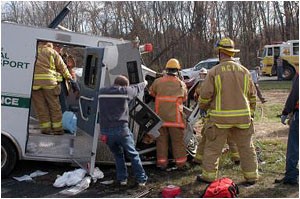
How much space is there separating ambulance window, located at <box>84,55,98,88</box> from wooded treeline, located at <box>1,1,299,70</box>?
61.5 ft

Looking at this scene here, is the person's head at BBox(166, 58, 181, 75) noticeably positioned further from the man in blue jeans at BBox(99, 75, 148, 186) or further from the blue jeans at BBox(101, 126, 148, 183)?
the blue jeans at BBox(101, 126, 148, 183)

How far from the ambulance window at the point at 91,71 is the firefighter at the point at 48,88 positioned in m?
0.56

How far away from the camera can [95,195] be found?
18.0 feet

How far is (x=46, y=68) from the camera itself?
656 cm

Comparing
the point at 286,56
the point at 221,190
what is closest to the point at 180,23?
the point at 286,56

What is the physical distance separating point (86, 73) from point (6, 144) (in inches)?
59.7

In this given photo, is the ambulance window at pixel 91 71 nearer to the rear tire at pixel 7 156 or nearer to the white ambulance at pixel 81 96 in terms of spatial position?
the white ambulance at pixel 81 96

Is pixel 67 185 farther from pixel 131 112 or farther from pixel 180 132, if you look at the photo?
pixel 180 132

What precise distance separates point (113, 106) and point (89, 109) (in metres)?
0.69

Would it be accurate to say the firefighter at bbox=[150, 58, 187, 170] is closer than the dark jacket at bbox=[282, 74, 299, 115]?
No

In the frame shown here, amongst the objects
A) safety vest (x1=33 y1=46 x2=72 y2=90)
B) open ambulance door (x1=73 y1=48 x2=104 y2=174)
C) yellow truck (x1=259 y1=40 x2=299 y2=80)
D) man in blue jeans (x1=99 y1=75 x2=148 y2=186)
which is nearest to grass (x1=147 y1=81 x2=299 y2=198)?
man in blue jeans (x1=99 y1=75 x2=148 y2=186)

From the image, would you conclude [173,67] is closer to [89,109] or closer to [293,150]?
[89,109]

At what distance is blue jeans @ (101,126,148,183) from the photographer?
216 inches

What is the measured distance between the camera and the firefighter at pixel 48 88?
6504 mm
